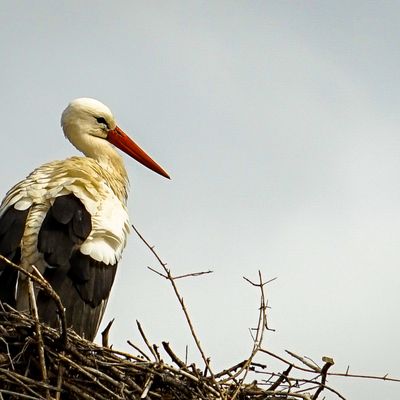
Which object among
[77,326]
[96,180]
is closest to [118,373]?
[77,326]

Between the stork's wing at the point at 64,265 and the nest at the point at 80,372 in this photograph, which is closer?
the nest at the point at 80,372

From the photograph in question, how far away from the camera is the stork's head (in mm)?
6641

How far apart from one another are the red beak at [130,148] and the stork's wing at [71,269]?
5.66 ft

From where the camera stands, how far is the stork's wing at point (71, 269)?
479 cm

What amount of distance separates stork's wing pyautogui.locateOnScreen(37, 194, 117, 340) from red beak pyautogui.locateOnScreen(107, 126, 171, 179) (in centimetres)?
173

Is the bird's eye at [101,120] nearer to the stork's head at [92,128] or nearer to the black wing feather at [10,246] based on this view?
the stork's head at [92,128]

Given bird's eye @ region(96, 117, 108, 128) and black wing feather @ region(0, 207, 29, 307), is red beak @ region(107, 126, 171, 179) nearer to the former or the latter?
bird's eye @ region(96, 117, 108, 128)

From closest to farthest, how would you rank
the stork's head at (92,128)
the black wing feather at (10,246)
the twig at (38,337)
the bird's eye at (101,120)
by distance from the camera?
the twig at (38,337), the black wing feather at (10,246), the stork's head at (92,128), the bird's eye at (101,120)

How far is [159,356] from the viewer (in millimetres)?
4137

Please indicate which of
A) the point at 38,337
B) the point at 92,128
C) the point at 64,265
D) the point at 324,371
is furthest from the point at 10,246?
the point at 92,128

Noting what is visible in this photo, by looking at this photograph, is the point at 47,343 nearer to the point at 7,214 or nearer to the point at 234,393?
the point at 234,393

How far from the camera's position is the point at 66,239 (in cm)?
487

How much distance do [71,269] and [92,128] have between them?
2.02m


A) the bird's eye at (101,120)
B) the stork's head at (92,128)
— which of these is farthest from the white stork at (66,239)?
the bird's eye at (101,120)
